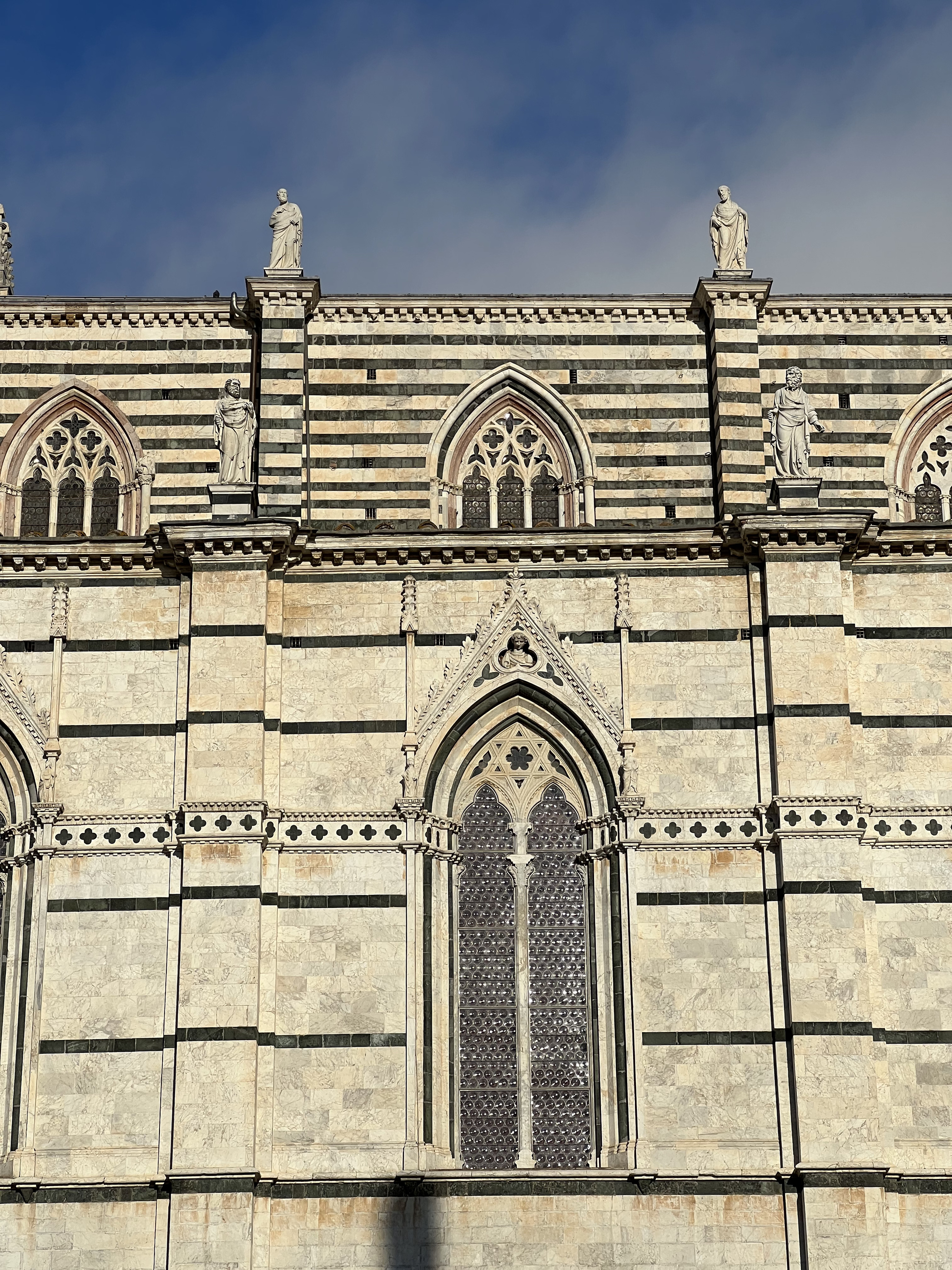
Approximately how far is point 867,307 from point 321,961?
435 inches

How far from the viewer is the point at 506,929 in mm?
21375

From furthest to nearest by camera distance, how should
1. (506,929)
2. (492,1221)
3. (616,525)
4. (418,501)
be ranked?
(418,501)
(616,525)
(506,929)
(492,1221)

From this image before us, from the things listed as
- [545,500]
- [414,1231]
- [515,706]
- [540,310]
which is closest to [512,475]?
[545,500]

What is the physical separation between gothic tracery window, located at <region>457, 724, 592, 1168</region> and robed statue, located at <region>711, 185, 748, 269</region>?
23.4ft

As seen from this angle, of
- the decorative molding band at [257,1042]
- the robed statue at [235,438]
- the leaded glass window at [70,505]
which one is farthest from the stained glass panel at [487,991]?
the leaded glass window at [70,505]

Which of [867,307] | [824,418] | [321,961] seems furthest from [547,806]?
[867,307]

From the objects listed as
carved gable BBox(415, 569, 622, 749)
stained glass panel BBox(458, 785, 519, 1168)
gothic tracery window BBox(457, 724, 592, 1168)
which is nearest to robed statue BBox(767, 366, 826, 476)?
carved gable BBox(415, 569, 622, 749)

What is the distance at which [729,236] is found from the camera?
83.3ft

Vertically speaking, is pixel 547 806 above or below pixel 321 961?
above

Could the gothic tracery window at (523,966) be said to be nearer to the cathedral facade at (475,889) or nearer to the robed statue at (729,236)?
the cathedral facade at (475,889)

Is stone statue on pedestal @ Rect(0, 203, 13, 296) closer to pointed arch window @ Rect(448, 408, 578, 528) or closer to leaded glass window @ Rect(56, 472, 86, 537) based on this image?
leaded glass window @ Rect(56, 472, 86, 537)

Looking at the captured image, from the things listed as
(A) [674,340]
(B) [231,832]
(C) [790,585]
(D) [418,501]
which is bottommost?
(B) [231,832]

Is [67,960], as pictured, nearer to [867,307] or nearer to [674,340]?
[674,340]

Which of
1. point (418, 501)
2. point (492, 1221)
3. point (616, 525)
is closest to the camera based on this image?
point (492, 1221)
